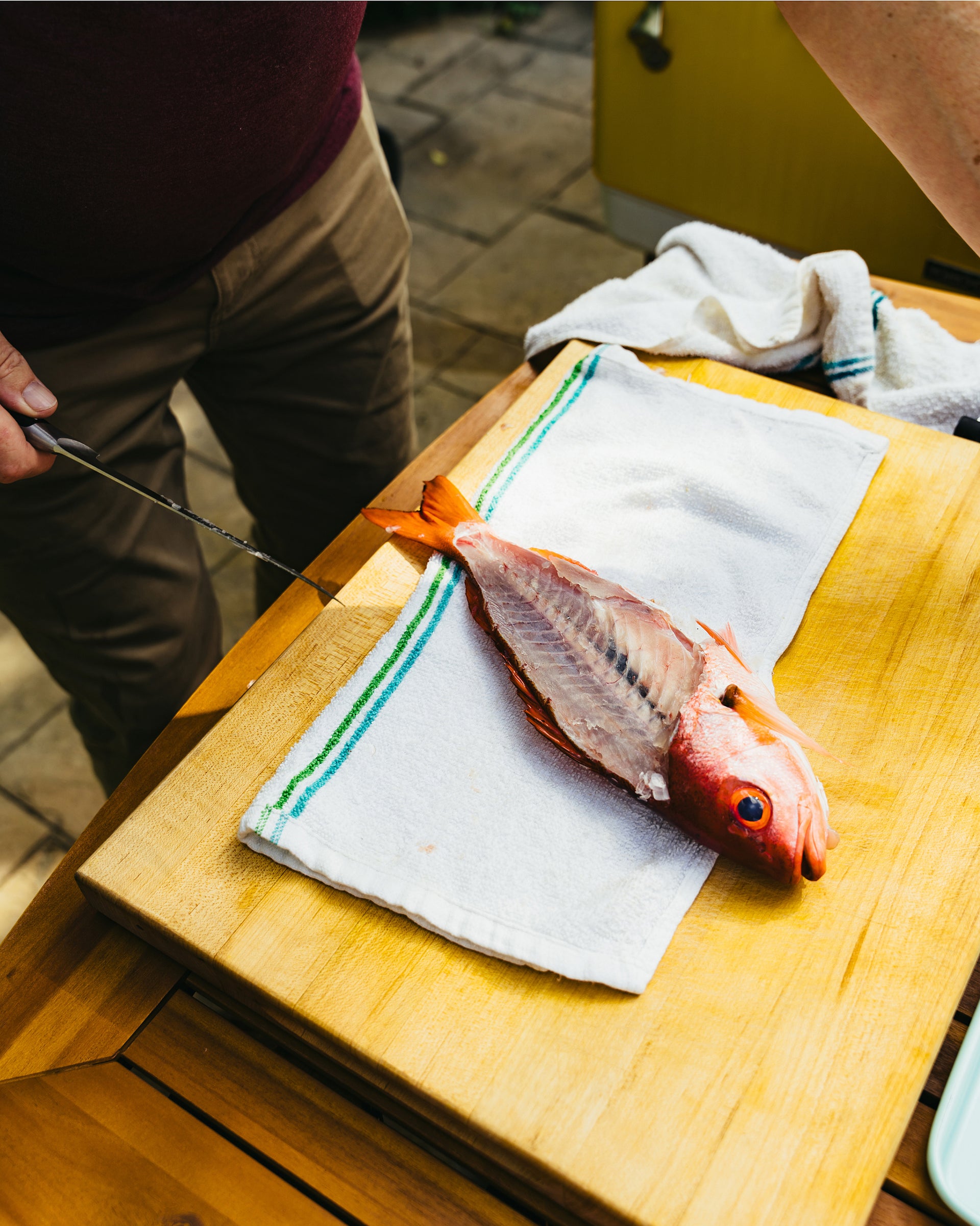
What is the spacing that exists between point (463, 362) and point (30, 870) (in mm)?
2276

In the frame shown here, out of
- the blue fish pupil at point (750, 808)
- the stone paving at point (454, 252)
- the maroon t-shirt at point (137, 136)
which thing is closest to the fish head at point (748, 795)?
the blue fish pupil at point (750, 808)

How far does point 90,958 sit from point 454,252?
11.4ft

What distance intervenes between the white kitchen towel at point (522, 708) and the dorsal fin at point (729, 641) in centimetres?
2

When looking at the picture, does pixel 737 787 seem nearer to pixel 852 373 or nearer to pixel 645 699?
pixel 645 699

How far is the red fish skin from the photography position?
107 centimetres

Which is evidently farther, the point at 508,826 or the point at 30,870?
the point at 30,870

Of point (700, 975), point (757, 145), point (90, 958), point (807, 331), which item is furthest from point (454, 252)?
point (700, 975)

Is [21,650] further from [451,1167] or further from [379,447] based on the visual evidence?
[451,1167]

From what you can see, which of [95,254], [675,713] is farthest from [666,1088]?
[95,254]

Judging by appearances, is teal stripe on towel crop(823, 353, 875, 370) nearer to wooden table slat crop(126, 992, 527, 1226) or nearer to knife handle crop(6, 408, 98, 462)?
knife handle crop(6, 408, 98, 462)

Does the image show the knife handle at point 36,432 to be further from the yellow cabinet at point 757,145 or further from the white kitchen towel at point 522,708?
the yellow cabinet at point 757,145

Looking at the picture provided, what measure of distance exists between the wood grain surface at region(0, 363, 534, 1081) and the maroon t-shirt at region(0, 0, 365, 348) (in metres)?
0.59

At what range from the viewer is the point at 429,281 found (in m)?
3.97

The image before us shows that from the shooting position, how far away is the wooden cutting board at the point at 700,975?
95 cm
